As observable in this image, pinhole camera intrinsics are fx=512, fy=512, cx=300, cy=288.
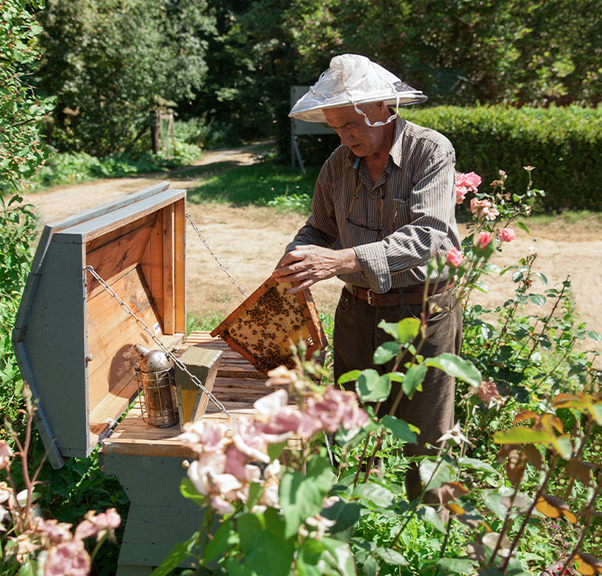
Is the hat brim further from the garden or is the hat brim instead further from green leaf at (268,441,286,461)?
green leaf at (268,441,286,461)

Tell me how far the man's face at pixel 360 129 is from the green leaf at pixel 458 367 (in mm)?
1439

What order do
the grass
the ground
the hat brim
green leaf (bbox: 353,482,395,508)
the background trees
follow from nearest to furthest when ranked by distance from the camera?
green leaf (bbox: 353,482,395,508)
the hat brim
the ground
the grass
the background trees

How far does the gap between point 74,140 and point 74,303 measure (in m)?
16.8

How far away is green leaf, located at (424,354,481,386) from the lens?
3.14 ft

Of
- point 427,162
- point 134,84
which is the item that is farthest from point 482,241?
point 134,84

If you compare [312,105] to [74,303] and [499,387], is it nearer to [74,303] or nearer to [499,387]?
[74,303]

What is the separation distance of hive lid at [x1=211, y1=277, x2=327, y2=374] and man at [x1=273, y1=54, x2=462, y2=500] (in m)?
0.22

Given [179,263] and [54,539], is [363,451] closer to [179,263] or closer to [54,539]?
[54,539]

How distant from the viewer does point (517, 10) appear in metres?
11.3

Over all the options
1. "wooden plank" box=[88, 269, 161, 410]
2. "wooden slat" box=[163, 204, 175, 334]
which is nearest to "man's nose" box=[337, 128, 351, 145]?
"wooden slat" box=[163, 204, 175, 334]

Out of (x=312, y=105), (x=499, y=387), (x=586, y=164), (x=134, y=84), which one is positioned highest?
(x=134, y=84)

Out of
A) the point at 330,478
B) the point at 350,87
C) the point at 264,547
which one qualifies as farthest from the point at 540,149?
the point at 264,547

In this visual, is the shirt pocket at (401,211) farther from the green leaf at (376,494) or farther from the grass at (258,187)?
the grass at (258,187)

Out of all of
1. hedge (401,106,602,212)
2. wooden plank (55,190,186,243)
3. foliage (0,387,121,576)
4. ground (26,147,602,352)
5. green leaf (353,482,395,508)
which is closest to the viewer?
foliage (0,387,121,576)
